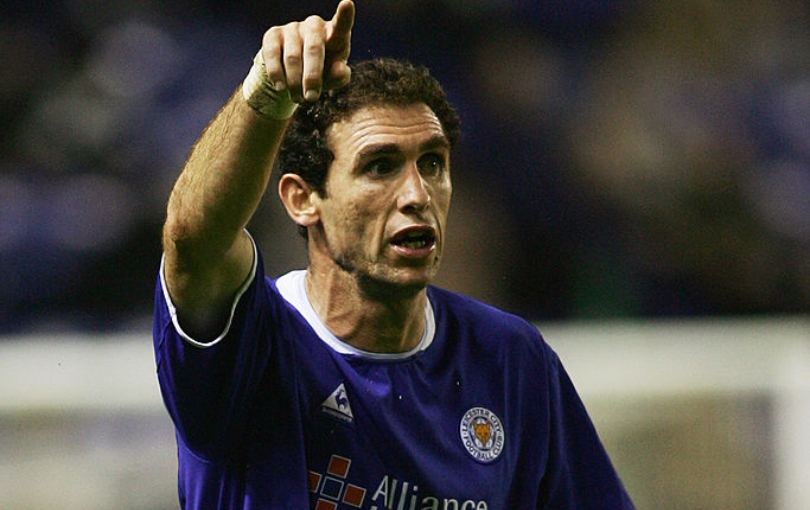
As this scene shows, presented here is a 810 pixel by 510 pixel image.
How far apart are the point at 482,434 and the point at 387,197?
633 mm

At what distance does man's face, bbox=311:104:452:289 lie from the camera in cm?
340

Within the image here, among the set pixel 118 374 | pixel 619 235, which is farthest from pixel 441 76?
pixel 118 374

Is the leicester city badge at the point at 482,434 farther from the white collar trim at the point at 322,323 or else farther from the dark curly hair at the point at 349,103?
the dark curly hair at the point at 349,103

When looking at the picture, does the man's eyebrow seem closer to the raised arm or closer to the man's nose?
the man's nose

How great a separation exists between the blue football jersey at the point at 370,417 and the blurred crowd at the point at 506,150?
3.06 metres

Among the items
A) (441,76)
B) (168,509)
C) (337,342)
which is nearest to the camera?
(337,342)

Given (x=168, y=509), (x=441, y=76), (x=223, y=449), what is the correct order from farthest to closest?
(x=441, y=76) < (x=168, y=509) < (x=223, y=449)

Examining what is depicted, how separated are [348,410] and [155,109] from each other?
4.07 meters

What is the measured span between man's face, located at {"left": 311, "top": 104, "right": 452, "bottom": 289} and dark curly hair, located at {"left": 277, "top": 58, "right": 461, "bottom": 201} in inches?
1.1

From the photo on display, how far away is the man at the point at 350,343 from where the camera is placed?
2961mm

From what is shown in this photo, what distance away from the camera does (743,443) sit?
600 cm

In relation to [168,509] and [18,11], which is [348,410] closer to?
[168,509]

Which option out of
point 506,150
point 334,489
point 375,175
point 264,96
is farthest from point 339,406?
point 506,150

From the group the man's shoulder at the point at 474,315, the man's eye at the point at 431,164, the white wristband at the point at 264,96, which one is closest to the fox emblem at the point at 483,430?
the man's shoulder at the point at 474,315
